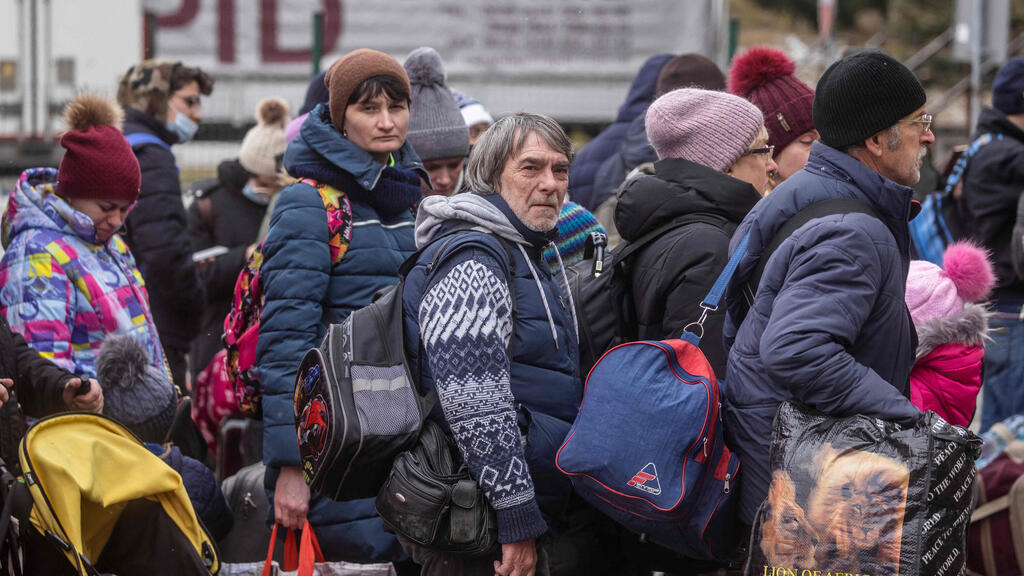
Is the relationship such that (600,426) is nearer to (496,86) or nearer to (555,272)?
(555,272)

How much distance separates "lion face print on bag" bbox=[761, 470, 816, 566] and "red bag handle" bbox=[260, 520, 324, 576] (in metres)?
1.47

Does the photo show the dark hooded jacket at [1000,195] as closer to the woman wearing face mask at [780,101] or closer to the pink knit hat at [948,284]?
the woman wearing face mask at [780,101]

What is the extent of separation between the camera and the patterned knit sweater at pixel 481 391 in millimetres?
3008

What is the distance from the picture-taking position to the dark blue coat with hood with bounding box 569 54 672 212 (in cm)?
616

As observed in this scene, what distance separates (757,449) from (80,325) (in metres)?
2.41

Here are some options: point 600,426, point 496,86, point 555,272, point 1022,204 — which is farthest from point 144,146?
point 496,86

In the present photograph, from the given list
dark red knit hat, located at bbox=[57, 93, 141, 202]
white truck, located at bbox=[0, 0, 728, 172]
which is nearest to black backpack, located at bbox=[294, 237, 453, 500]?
dark red knit hat, located at bbox=[57, 93, 141, 202]

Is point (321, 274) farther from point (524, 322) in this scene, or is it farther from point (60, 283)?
point (60, 283)

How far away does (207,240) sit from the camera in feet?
21.2

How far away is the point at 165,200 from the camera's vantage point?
5.46 meters

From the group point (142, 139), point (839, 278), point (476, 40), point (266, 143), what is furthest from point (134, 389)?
point (476, 40)

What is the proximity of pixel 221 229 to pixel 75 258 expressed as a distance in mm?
2221

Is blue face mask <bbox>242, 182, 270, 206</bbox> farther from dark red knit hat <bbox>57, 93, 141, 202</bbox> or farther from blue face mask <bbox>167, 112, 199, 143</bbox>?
dark red knit hat <bbox>57, 93, 141, 202</bbox>

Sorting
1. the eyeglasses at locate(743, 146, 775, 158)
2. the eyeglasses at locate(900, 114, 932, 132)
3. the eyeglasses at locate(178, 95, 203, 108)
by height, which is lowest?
the eyeglasses at locate(178, 95, 203, 108)
